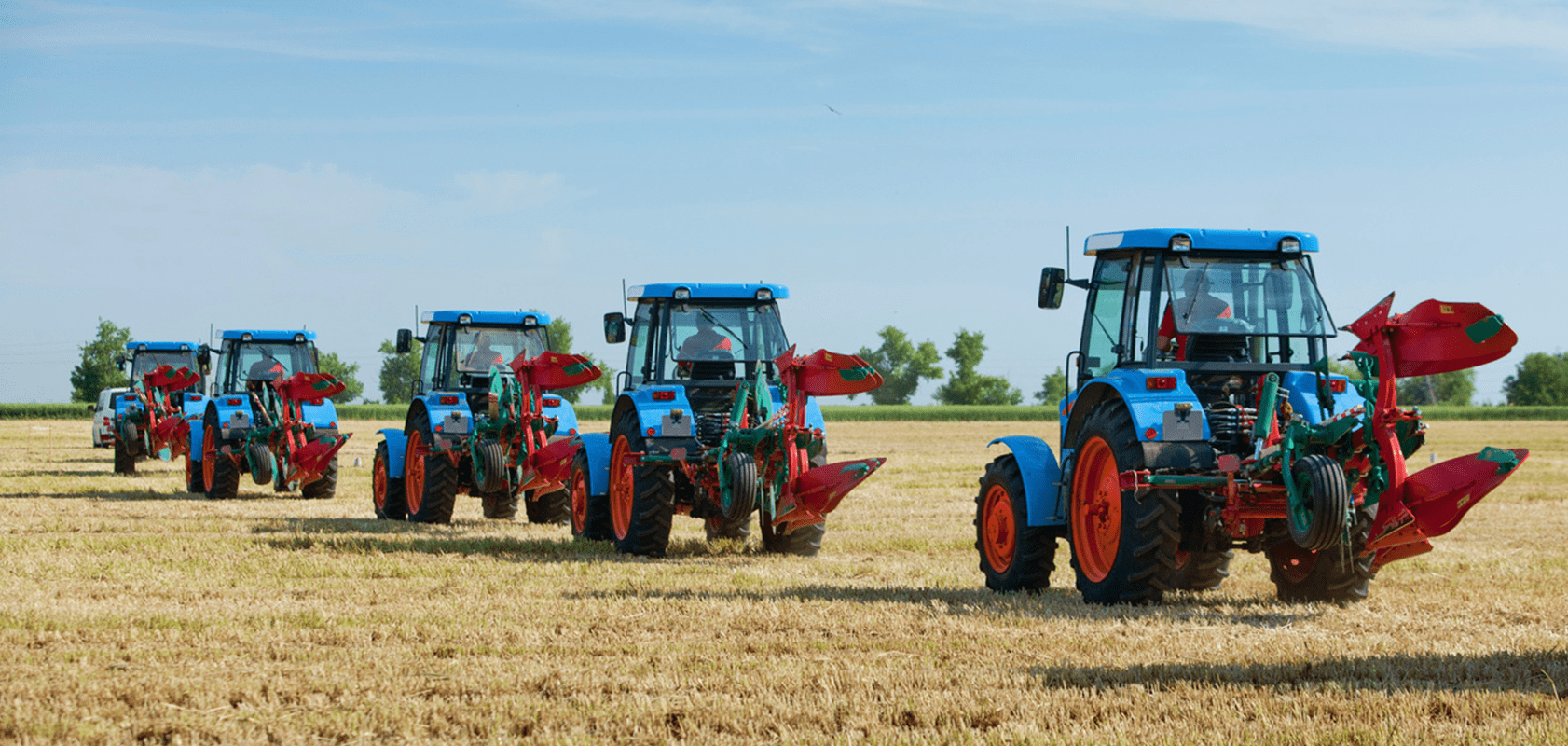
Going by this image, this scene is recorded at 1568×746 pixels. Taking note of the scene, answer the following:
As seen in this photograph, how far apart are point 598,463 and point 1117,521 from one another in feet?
18.2

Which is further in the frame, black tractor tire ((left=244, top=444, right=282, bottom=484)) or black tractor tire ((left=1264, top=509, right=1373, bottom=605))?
black tractor tire ((left=244, top=444, right=282, bottom=484))

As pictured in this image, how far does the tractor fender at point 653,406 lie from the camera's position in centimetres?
1255

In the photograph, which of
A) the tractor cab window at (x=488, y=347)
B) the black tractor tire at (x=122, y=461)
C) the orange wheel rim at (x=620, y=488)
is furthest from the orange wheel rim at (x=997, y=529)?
the black tractor tire at (x=122, y=461)

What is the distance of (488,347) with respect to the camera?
56.5ft

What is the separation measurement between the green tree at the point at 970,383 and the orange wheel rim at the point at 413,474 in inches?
3704

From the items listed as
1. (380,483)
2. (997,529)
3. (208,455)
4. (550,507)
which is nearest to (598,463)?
(550,507)

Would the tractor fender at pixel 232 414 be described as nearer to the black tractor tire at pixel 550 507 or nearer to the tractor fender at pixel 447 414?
the tractor fender at pixel 447 414

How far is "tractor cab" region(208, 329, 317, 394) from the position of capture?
21453 millimetres

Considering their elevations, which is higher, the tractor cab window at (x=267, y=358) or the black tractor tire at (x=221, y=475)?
the tractor cab window at (x=267, y=358)

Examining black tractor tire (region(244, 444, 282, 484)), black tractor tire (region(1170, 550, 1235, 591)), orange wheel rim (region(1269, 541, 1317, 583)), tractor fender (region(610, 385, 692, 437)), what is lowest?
black tractor tire (region(1170, 550, 1235, 591))

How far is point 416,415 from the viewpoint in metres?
16.8

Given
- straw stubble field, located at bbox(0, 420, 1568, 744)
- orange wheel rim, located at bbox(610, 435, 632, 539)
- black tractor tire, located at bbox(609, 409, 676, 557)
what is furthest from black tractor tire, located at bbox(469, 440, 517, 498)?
black tractor tire, located at bbox(609, 409, 676, 557)

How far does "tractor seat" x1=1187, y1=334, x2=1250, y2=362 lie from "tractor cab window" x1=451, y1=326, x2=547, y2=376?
9.19m

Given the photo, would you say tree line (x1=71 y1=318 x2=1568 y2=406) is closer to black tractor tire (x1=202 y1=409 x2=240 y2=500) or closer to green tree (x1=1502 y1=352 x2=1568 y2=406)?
green tree (x1=1502 y1=352 x2=1568 y2=406)
